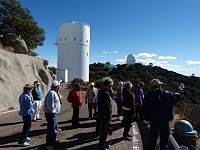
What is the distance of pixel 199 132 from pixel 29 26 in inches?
692

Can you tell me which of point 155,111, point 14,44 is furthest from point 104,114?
point 14,44

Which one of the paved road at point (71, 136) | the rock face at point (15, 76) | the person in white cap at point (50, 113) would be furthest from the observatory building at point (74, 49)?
the person in white cap at point (50, 113)

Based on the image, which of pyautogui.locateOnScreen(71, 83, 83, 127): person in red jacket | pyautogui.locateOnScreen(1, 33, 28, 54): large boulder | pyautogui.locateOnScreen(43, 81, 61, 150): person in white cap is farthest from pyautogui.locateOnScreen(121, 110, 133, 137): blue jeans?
pyautogui.locateOnScreen(1, 33, 28, 54): large boulder

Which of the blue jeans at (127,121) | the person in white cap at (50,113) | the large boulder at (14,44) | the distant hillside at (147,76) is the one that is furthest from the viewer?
the distant hillside at (147,76)

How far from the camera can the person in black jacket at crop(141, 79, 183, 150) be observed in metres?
4.53

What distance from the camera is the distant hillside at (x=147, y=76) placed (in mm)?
45969

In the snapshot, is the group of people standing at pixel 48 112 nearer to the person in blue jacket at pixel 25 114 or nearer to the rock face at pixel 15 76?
the person in blue jacket at pixel 25 114

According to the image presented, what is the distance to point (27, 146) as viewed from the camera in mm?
5672

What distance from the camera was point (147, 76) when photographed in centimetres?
5953

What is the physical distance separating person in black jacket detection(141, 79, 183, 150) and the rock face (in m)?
8.57

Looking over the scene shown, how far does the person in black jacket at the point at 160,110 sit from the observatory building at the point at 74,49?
34.1 meters

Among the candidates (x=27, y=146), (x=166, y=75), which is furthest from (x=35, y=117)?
(x=166, y=75)

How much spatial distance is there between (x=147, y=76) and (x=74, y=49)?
2785 centimetres

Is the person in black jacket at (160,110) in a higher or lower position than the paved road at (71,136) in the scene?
higher
